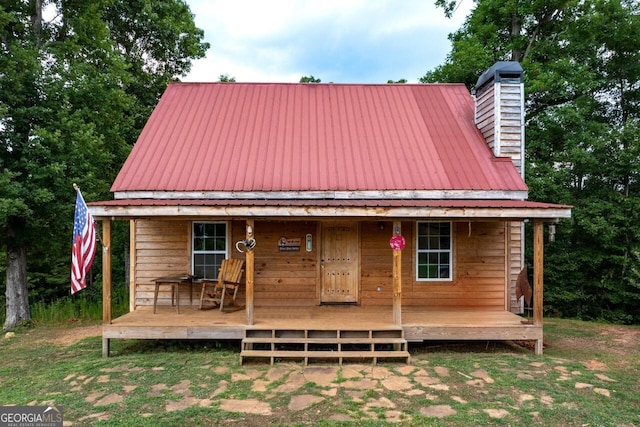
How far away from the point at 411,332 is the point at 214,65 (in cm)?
1430

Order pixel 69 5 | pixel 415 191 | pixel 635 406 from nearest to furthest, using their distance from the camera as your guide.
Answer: pixel 635 406
pixel 415 191
pixel 69 5

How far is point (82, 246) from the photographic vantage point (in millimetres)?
5855

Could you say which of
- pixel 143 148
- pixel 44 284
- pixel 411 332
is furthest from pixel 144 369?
pixel 44 284

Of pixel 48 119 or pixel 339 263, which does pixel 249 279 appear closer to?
pixel 339 263

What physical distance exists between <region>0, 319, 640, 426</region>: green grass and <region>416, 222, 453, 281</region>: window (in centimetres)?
153

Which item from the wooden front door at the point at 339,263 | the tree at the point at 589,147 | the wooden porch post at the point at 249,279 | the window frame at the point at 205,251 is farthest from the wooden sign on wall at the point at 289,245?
the tree at the point at 589,147

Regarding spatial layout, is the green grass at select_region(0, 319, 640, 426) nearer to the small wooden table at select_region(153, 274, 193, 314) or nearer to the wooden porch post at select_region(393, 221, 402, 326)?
the wooden porch post at select_region(393, 221, 402, 326)

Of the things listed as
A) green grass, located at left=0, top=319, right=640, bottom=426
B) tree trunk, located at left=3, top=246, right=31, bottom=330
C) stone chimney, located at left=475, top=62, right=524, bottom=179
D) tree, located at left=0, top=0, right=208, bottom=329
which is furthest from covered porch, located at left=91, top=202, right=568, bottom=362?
tree trunk, located at left=3, top=246, right=31, bottom=330

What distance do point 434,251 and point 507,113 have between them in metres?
3.43

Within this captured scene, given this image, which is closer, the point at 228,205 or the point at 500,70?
the point at 228,205

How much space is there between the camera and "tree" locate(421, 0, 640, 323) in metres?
10.6

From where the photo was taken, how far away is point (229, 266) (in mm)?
7547

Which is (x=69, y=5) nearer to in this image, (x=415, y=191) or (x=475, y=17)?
(x=415, y=191)

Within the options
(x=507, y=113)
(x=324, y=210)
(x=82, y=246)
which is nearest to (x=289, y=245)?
(x=324, y=210)
